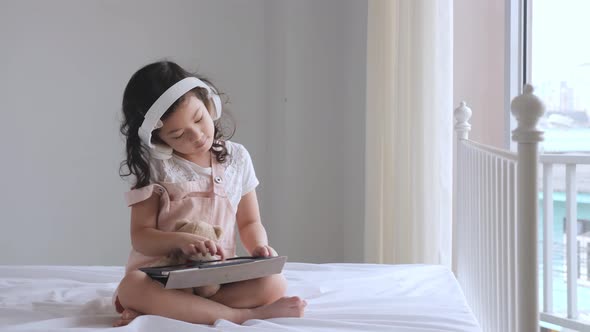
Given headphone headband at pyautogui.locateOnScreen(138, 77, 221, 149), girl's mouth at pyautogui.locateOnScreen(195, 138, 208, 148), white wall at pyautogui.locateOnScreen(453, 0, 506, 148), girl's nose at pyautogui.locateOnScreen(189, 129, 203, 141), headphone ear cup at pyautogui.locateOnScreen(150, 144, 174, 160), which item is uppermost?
white wall at pyautogui.locateOnScreen(453, 0, 506, 148)

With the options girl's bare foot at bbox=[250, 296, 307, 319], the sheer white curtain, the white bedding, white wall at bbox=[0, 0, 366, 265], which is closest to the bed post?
the white bedding

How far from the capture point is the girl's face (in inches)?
50.5

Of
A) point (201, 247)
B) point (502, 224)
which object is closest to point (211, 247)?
point (201, 247)

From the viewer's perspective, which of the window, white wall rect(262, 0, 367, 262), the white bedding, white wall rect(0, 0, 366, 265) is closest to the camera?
the white bedding

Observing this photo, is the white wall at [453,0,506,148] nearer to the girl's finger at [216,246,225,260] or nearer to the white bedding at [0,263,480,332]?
the white bedding at [0,263,480,332]

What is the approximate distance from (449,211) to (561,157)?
549 millimetres

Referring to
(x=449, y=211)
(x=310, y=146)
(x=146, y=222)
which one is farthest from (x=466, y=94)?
(x=146, y=222)

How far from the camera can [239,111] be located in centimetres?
313

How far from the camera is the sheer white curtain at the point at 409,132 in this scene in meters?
2.14

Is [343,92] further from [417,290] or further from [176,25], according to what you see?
[417,290]

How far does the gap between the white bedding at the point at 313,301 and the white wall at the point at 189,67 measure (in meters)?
1.22

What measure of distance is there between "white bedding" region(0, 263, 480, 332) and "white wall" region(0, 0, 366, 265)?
4.02 ft

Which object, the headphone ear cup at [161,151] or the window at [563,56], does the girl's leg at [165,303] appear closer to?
the headphone ear cup at [161,151]

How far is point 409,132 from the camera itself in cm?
224
